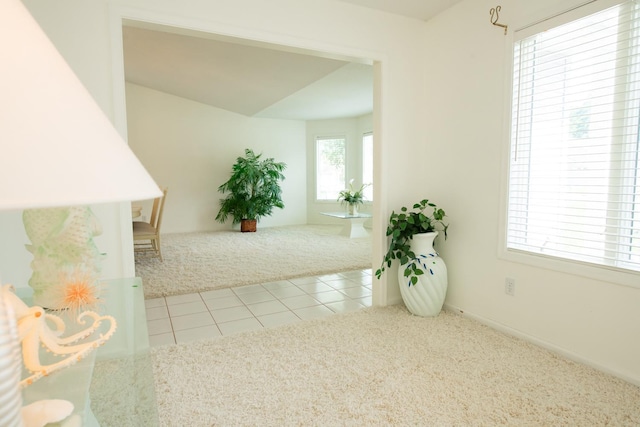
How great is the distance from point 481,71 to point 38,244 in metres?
2.71

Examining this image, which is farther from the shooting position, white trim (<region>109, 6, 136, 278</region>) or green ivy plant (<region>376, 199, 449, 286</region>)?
green ivy plant (<region>376, 199, 449, 286</region>)

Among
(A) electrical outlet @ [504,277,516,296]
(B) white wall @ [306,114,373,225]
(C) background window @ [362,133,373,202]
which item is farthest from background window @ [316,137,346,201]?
(A) electrical outlet @ [504,277,516,296]

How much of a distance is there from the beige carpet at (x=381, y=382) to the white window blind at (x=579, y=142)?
679mm

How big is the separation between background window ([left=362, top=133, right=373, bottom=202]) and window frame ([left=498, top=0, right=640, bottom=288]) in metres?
5.32

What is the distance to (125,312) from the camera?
1.19 meters

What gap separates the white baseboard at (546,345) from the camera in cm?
192

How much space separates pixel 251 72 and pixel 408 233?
3292 millimetres

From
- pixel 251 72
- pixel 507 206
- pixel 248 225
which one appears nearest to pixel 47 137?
pixel 507 206

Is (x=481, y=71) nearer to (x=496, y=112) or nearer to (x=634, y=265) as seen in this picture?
(x=496, y=112)

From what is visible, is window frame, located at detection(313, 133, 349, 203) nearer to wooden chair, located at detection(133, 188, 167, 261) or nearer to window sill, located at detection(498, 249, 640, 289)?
wooden chair, located at detection(133, 188, 167, 261)

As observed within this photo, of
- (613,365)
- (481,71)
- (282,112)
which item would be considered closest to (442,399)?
(613,365)

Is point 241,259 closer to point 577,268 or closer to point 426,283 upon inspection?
point 426,283

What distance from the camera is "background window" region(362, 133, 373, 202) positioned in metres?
7.85

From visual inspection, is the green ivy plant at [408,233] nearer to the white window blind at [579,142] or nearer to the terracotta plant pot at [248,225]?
the white window blind at [579,142]
